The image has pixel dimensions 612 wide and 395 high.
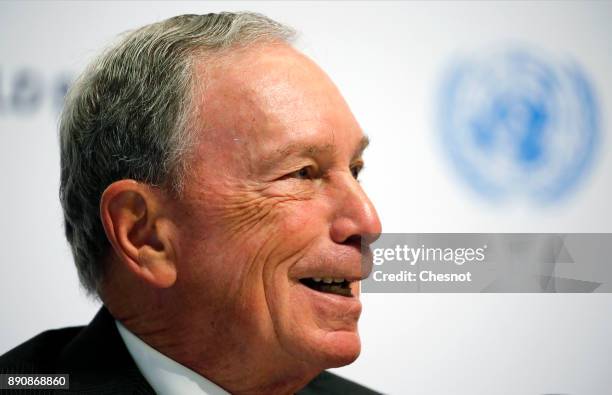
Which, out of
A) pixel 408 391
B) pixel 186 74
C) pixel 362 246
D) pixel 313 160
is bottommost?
pixel 408 391

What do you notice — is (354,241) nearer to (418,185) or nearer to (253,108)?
(253,108)

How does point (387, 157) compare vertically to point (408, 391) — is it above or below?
above

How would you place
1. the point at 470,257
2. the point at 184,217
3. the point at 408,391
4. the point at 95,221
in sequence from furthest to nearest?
the point at 408,391 < the point at 470,257 < the point at 95,221 < the point at 184,217

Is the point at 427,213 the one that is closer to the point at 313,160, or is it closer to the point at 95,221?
the point at 313,160

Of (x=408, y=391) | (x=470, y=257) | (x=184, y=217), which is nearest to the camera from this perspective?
(x=184, y=217)

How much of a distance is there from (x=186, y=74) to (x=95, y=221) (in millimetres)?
361

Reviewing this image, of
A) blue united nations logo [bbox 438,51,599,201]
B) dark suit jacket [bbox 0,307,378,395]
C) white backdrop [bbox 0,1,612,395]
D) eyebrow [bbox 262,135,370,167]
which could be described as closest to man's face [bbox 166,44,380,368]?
eyebrow [bbox 262,135,370,167]

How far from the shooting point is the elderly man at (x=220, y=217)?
4.61 feet

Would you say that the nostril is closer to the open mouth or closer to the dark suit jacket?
the open mouth

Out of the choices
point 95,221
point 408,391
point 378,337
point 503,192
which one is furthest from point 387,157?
point 95,221

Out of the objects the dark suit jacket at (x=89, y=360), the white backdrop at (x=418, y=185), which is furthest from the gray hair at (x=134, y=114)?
the white backdrop at (x=418, y=185)

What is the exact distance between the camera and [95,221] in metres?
1.56

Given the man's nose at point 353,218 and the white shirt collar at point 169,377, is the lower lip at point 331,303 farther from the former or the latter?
the white shirt collar at point 169,377

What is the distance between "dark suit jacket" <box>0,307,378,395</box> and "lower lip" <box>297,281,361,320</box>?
1.15 ft
